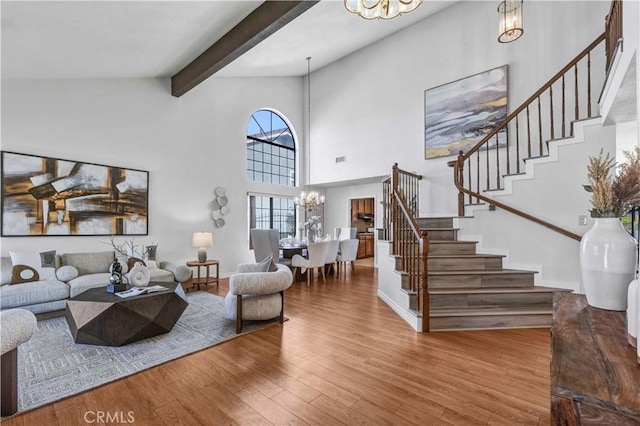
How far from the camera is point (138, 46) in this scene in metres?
4.05

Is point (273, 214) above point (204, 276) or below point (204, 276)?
above

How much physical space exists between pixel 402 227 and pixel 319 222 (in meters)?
4.94

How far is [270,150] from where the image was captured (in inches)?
316

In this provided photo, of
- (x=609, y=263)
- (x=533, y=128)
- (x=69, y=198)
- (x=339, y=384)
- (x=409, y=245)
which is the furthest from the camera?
(x=533, y=128)

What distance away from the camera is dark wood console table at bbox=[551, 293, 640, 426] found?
2.34ft

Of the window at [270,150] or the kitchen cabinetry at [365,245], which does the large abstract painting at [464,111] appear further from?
the kitchen cabinetry at [365,245]

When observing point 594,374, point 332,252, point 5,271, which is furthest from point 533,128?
point 5,271

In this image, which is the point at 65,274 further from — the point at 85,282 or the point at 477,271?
the point at 477,271

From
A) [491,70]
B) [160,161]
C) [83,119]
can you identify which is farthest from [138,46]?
[491,70]

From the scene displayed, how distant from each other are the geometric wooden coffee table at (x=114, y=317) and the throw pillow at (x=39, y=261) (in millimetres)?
1408

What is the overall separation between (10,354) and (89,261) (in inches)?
115

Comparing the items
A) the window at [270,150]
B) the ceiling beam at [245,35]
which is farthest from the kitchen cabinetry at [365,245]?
the ceiling beam at [245,35]

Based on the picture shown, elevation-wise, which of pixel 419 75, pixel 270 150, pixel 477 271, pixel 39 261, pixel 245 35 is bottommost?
pixel 477 271

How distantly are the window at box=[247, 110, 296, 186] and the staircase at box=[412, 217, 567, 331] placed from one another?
5.09 metres
